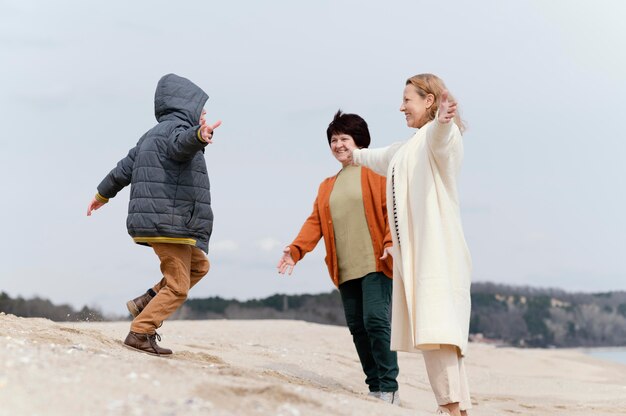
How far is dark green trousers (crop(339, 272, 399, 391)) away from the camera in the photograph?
5.88 meters

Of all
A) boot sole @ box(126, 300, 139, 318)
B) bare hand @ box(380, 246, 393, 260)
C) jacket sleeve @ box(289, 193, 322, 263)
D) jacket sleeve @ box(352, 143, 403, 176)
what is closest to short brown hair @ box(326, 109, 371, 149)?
jacket sleeve @ box(352, 143, 403, 176)

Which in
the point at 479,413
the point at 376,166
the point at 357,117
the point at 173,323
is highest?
the point at 357,117

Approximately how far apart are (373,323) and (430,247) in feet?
3.78

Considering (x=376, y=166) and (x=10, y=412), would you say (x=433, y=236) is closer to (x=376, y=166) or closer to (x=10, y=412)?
(x=376, y=166)

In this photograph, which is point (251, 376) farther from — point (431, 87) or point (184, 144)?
point (431, 87)

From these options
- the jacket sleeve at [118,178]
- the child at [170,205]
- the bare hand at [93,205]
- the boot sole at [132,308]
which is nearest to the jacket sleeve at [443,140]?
the child at [170,205]

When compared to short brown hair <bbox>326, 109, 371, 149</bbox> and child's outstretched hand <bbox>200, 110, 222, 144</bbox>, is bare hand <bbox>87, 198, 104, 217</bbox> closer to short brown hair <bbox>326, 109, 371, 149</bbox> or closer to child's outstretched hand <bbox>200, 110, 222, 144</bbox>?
child's outstretched hand <bbox>200, 110, 222, 144</bbox>

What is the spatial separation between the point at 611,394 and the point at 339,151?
19.3 feet

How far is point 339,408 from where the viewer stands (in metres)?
3.96

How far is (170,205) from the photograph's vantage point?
5.89 metres

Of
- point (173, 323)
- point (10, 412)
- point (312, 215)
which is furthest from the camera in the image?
point (173, 323)

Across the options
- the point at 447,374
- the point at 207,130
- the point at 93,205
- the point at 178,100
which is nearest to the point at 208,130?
the point at 207,130

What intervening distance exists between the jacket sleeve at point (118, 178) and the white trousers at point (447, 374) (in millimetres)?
2799

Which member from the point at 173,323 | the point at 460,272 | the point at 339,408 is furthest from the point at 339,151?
the point at 173,323
